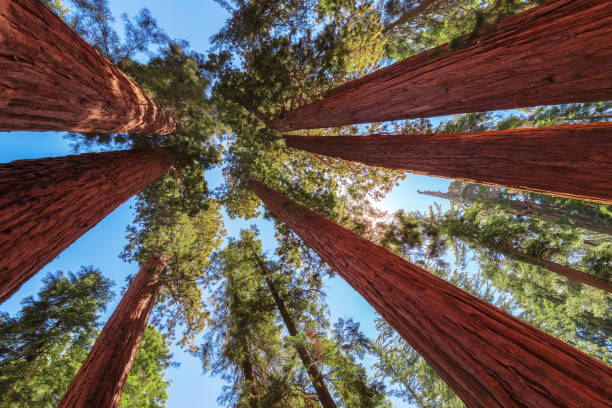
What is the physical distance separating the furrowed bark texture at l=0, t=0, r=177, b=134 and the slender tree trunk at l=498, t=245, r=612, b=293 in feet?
40.5

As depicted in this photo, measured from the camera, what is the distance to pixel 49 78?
72.0 inches

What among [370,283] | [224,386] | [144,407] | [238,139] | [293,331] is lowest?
[144,407]

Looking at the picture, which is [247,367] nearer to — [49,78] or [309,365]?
[309,365]

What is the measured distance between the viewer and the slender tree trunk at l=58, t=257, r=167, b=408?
3.36 meters

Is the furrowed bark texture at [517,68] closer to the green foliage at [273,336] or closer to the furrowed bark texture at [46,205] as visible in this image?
the furrowed bark texture at [46,205]

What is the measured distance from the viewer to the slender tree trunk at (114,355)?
11.0 ft

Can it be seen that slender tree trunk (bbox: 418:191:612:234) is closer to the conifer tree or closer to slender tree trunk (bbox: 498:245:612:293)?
the conifer tree

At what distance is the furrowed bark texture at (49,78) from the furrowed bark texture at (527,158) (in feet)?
14.6

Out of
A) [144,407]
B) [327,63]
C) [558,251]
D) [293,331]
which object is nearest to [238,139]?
[327,63]

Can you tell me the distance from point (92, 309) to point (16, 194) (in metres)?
7.55

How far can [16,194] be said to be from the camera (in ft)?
6.86

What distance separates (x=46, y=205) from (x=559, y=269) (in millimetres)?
14552

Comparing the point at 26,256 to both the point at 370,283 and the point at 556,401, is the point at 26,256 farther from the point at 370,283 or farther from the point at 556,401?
the point at 556,401

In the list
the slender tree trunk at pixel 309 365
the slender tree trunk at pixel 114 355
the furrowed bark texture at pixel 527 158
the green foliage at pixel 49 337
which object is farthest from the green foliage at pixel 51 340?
the furrowed bark texture at pixel 527 158
